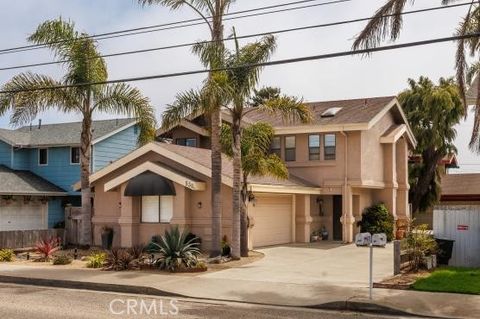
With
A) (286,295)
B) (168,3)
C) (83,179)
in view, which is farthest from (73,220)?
(286,295)

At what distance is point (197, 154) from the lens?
26656 mm

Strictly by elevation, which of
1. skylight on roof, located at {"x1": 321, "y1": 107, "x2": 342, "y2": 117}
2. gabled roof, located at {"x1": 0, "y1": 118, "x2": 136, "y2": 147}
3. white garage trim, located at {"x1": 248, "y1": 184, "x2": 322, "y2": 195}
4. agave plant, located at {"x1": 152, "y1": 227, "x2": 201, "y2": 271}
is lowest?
agave plant, located at {"x1": 152, "y1": 227, "x2": 201, "y2": 271}

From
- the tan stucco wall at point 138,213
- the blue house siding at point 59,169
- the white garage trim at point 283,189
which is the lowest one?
the tan stucco wall at point 138,213

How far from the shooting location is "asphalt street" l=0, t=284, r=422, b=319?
1183 cm

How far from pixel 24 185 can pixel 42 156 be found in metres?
3.18

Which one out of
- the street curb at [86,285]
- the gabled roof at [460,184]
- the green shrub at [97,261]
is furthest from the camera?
the gabled roof at [460,184]

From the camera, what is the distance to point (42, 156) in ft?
111

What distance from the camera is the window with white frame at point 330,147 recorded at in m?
29.3

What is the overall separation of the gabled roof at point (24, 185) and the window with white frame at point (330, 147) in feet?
44.1

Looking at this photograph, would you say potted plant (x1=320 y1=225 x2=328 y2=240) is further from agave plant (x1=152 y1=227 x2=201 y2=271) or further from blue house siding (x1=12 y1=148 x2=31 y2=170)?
blue house siding (x1=12 y1=148 x2=31 y2=170)

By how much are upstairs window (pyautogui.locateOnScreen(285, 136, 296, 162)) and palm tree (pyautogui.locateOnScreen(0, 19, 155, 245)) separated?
301 inches

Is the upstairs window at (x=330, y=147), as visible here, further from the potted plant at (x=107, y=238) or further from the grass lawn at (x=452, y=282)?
the grass lawn at (x=452, y=282)
